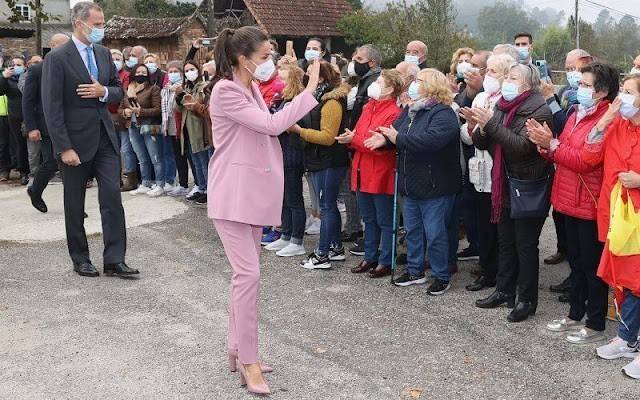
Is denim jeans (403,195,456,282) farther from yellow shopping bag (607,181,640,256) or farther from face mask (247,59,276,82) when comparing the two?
face mask (247,59,276,82)

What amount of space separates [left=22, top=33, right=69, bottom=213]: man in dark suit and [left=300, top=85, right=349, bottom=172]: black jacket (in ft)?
12.6

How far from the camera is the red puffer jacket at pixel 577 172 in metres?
4.91

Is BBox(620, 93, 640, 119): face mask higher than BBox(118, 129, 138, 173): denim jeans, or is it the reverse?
BBox(620, 93, 640, 119): face mask

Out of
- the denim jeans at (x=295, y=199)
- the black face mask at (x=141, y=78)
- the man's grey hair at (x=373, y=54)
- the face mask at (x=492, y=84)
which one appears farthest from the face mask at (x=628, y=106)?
the black face mask at (x=141, y=78)

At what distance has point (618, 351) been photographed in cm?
480

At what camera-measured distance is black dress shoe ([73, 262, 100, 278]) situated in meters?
6.84

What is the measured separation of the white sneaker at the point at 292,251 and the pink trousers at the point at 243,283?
125 inches

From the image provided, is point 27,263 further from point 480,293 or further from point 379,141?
point 480,293

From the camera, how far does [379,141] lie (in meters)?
6.11

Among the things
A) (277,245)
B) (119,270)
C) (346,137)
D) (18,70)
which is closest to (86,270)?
(119,270)

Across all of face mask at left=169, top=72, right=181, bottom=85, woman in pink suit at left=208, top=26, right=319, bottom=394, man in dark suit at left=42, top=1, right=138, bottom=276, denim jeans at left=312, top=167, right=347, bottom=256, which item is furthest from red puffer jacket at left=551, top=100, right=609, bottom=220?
face mask at left=169, top=72, right=181, bottom=85

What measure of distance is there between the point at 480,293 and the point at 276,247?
94.8 inches

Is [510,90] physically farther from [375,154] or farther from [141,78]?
[141,78]

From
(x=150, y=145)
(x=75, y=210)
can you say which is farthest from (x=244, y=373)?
(x=150, y=145)
